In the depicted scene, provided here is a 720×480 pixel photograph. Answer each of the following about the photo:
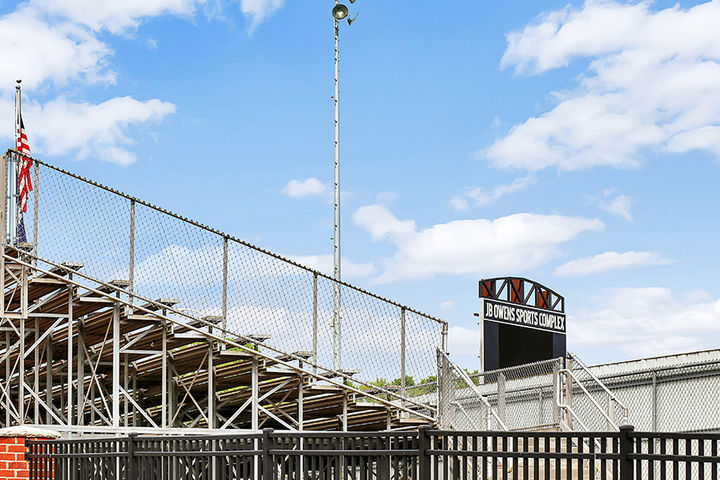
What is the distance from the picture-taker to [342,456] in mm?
10086

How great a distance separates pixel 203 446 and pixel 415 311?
10917 millimetres

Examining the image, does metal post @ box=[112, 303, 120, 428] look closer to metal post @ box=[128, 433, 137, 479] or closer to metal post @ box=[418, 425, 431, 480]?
metal post @ box=[128, 433, 137, 479]

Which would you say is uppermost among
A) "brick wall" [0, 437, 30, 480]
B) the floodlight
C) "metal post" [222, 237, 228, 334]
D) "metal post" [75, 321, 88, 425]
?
the floodlight

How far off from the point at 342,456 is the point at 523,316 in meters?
24.1

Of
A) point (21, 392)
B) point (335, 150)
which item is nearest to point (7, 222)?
point (21, 392)

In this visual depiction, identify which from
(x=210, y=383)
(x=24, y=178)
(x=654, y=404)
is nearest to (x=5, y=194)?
(x=24, y=178)

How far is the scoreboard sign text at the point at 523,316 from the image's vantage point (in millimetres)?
32250

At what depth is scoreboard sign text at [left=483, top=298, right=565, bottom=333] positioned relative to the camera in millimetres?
32250

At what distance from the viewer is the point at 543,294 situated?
34.7 m

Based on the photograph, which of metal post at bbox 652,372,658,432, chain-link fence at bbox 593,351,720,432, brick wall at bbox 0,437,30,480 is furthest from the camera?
metal post at bbox 652,372,658,432

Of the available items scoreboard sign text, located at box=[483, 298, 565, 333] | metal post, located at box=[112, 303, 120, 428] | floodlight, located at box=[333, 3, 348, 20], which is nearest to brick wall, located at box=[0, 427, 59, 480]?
metal post, located at box=[112, 303, 120, 428]

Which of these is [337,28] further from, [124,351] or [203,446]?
[203,446]

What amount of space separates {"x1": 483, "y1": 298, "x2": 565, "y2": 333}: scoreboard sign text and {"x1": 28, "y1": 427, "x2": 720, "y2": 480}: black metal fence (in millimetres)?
20500

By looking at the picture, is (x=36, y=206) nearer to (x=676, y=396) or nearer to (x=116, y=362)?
(x=116, y=362)
